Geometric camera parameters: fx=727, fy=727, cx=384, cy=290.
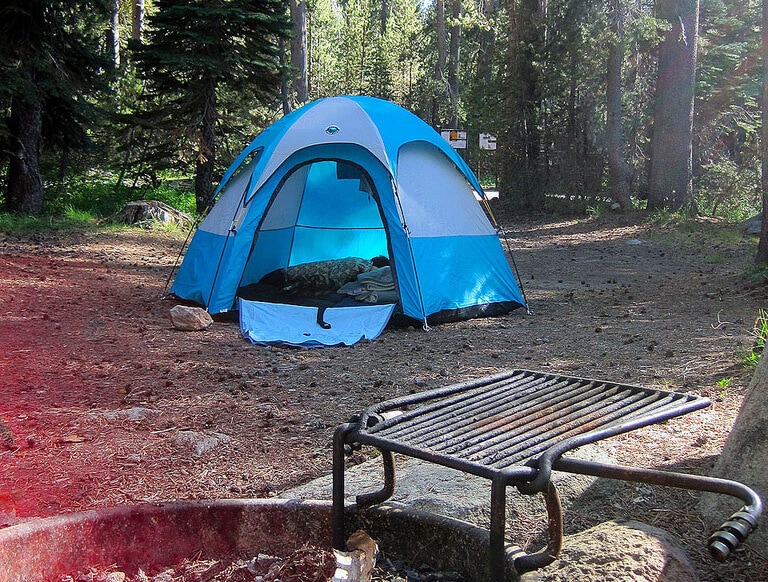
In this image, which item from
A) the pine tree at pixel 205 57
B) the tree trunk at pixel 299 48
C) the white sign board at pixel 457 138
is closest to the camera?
the pine tree at pixel 205 57

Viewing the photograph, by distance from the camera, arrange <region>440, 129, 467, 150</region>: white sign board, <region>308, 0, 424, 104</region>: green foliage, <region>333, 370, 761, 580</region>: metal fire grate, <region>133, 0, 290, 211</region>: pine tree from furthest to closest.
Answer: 1. <region>308, 0, 424, 104</region>: green foliage
2. <region>440, 129, 467, 150</region>: white sign board
3. <region>133, 0, 290, 211</region>: pine tree
4. <region>333, 370, 761, 580</region>: metal fire grate

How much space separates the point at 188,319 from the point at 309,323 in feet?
3.39

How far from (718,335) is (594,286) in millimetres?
2975

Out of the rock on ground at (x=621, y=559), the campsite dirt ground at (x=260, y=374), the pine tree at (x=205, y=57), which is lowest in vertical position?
the campsite dirt ground at (x=260, y=374)

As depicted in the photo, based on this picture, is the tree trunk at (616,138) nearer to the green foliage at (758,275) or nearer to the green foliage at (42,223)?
the green foliage at (758,275)

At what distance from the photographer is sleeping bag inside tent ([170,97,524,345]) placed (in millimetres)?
6559

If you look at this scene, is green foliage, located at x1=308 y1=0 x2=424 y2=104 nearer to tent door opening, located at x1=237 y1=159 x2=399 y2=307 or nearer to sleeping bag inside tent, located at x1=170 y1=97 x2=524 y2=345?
tent door opening, located at x1=237 y1=159 x2=399 y2=307

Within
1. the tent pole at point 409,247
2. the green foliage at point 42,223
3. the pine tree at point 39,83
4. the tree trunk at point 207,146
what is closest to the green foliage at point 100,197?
the green foliage at point 42,223

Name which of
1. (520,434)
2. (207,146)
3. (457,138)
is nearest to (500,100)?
(457,138)

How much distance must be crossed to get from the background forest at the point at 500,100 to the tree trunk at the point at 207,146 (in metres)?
0.03

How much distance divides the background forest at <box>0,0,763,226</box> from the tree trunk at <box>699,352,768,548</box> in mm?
10564

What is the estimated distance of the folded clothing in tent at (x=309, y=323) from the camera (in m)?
5.94

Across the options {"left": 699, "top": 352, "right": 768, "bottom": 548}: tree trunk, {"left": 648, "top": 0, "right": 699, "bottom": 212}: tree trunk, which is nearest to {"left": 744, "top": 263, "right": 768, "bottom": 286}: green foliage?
{"left": 699, "top": 352, "right": 768, "bottom": 548}: tree trunk

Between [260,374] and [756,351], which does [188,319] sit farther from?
[756,351]
